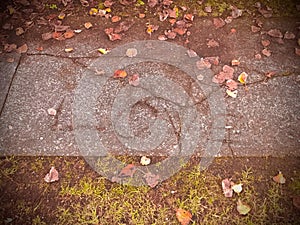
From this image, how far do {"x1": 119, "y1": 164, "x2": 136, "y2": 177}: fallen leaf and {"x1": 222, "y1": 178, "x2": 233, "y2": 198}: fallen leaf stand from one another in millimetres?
713

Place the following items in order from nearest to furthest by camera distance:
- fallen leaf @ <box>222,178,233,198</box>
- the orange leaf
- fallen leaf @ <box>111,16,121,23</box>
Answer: the orange leaf, fallen leaf @ <box>222,178,233,198</box>, fallen leaf @ <box>111,16,121,23</box>

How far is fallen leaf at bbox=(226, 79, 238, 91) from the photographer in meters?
2.90

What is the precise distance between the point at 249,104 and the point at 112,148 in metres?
1.32

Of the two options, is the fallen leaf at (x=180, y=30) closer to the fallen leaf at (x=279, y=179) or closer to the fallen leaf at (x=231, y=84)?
the fallen leaf at (x=231, y=84)

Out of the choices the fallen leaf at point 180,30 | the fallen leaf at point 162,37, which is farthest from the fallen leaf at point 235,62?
the fallen leaf at point 162,37

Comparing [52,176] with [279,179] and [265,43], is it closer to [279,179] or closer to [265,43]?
[279,179]

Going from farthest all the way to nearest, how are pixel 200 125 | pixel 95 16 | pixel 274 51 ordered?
pixel 95 16
pixel 274 51
pixel 200 125

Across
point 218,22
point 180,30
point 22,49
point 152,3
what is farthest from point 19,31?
point 218,22

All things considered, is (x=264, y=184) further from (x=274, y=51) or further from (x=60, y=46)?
(x=60, y=46)

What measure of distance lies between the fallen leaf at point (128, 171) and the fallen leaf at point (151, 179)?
112mm

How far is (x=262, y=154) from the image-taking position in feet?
8.20

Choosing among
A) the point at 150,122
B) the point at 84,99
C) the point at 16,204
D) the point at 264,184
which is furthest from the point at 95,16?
the point at 264,184

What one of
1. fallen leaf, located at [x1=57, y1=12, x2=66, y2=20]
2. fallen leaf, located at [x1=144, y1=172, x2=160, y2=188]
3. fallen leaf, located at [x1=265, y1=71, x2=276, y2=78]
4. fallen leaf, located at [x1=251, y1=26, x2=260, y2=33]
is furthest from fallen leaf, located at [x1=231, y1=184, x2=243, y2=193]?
fallen leaf, located at [x1=57, y1=12, x2=66, y2=20]

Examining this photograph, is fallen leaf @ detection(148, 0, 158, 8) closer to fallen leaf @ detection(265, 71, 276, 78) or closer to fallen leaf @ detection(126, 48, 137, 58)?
fallen leaf @ detection(126, 48, 137, 58)
